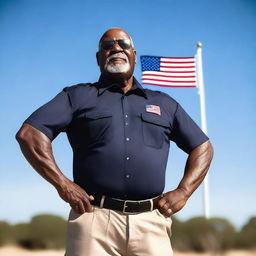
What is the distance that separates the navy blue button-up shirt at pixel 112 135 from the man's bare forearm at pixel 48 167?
3.0 inches

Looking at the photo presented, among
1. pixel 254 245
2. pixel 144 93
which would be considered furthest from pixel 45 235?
pixel 144 93

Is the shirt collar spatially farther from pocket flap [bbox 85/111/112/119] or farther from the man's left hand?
the man's left hand

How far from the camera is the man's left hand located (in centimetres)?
321

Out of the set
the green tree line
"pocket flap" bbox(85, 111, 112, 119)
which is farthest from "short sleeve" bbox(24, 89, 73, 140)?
the green tree line

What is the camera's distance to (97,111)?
3.28m

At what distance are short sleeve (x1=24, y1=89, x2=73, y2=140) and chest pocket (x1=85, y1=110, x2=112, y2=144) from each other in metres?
0.15

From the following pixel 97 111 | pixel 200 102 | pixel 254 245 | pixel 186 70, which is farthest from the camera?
pixel 254 245

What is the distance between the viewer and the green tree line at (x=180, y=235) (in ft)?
43.7

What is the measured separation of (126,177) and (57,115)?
656mm

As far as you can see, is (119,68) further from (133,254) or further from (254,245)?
(254,245)

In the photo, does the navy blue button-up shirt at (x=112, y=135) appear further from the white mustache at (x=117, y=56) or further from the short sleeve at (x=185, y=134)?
the white mustache at (x=117, y=56)

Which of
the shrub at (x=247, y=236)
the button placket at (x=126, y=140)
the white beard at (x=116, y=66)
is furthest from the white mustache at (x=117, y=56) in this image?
the shrub at (x=247, y=236)

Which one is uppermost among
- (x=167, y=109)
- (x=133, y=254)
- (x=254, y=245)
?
(x=167, y=109)

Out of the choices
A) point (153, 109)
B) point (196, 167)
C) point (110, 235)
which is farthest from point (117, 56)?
point (110, 235)
